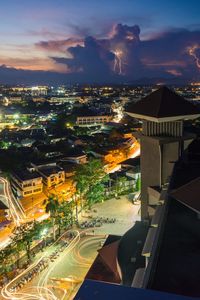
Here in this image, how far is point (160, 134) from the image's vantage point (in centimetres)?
732

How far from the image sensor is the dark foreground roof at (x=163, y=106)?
274 inches

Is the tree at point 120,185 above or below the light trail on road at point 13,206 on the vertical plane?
above

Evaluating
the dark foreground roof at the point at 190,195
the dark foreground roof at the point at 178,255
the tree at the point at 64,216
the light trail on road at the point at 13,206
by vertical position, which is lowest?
the light trail on road at the point at 13,206

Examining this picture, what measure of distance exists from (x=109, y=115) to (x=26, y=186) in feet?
87.2

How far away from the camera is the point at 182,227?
4.04 m

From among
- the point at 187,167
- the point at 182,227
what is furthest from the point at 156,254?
the point at 187,167

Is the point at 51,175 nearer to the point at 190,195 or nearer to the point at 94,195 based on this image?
the point at 94,195

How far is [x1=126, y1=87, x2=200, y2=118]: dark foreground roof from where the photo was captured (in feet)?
22.9

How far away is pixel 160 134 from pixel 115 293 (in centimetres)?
605

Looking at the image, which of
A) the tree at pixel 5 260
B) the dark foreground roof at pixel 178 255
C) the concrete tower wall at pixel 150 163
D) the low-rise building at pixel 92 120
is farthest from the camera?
the low-rise building at pixel 92 120

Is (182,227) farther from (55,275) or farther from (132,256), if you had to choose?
(55,275)

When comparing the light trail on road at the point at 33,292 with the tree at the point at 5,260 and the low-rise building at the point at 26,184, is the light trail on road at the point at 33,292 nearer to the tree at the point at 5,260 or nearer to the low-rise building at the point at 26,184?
the tree at the point at 5,260

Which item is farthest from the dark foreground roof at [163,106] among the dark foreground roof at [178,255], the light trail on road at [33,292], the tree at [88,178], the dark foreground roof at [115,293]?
the tree at [88,178]

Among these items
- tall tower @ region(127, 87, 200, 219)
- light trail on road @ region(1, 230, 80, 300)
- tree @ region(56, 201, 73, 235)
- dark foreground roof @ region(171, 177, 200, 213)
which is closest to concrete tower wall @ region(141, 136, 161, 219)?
tall tower @ region(127, 87, 200, 219)
